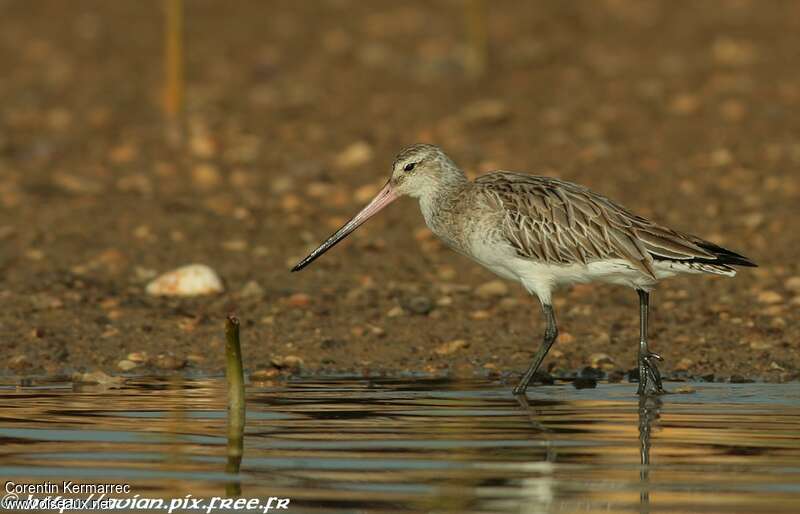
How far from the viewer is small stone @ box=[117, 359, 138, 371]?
38.3 feet

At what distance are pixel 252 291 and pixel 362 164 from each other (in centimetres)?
501

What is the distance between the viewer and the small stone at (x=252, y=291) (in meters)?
13.8

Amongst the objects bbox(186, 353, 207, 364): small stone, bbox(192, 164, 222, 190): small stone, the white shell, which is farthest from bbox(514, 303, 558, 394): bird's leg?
bbox(192, 164, 222, 190): small stone

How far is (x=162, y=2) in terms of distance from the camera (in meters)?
27.7

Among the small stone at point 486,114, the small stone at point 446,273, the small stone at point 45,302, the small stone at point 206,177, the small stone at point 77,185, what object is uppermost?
the small stone at point 486,114

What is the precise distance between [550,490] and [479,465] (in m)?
0.66

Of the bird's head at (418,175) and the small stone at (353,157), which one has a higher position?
the small stone at (353,157)

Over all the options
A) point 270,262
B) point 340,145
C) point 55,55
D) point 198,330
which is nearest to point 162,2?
point 55,55

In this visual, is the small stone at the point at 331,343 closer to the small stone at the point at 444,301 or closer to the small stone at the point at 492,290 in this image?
the small stone at the point at 444,301

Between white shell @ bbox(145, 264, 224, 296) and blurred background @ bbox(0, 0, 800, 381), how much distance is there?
0.12 m

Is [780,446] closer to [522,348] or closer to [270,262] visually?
[522,348]

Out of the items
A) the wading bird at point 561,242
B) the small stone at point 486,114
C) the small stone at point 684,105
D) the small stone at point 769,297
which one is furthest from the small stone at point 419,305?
the small stone at point 684,105

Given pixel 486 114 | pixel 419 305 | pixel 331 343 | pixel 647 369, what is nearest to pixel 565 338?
pixel 419 305

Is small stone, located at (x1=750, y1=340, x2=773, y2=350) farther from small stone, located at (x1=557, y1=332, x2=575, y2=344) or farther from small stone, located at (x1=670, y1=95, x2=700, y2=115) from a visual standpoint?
small stone, located at (x1=670, y1=95, x2=700, y2=115)
